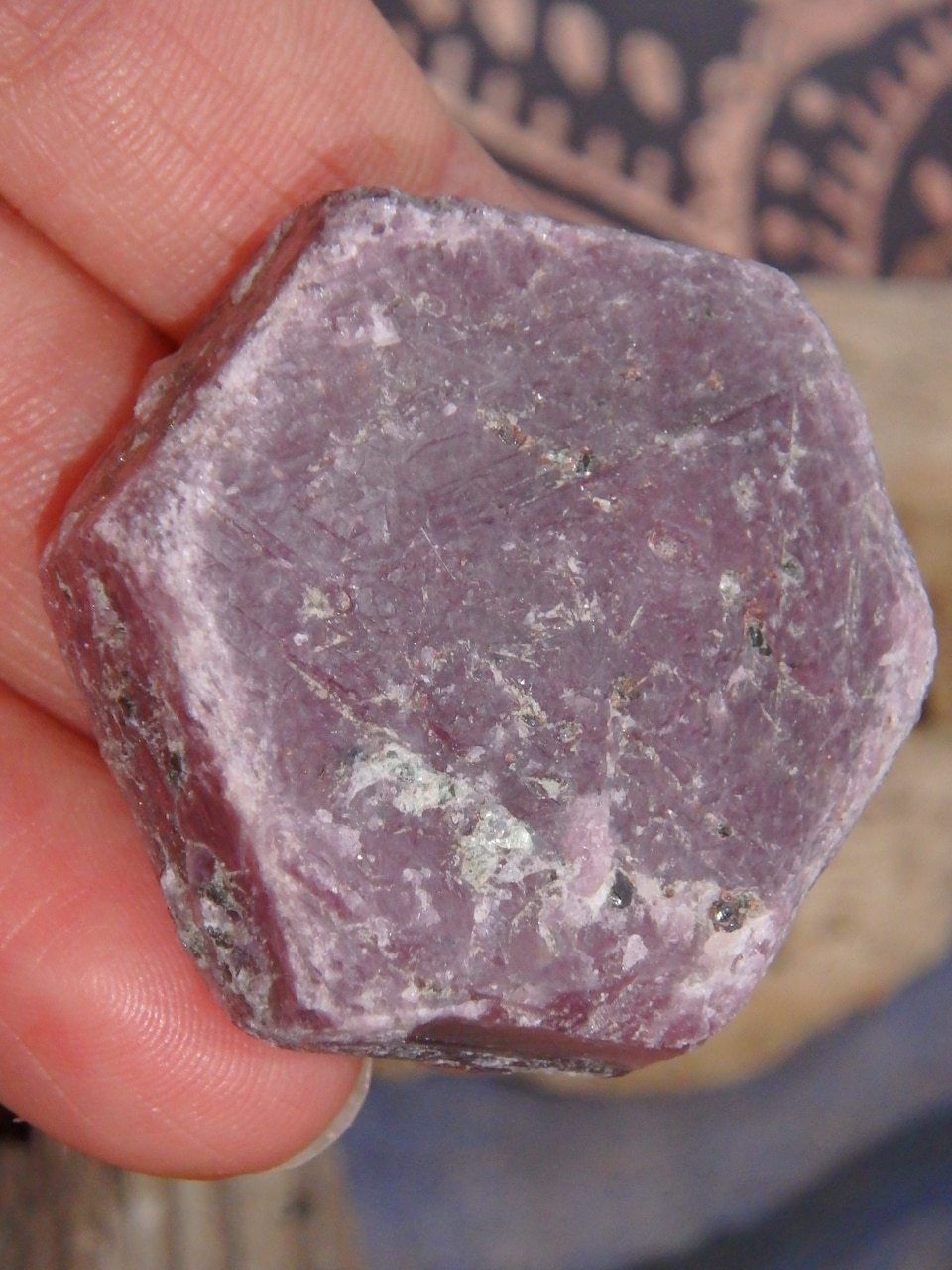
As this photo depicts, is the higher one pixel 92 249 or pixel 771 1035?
pixel 92 249

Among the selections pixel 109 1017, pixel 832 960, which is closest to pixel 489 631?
pixel 109 1017

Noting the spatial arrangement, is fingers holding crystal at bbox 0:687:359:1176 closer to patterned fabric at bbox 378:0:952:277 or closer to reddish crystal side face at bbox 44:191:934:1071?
reddish crystal side face at bbox 44:191:934:1071

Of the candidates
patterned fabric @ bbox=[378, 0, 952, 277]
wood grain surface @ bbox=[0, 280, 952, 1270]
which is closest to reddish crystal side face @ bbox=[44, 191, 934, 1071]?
wood grain surface @ bbox=[0, 280, 952, 1270]

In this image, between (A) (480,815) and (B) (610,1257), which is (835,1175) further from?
(A) (480,815)

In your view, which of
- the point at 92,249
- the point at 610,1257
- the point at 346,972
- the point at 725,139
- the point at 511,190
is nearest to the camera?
the point at 346,972

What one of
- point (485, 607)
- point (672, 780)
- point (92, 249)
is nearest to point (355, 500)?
point (485, 607)

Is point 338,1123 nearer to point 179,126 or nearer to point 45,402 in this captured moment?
point 45,402
